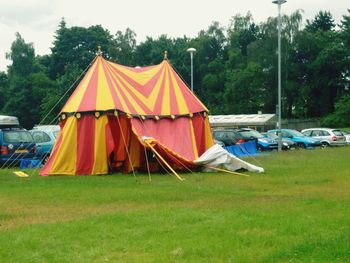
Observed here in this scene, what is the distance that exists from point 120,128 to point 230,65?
172 ft

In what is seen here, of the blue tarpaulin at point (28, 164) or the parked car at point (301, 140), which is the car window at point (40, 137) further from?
the parked car at point (301, 140)

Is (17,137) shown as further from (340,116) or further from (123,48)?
(123,48)

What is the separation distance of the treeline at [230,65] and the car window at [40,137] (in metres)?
36.1

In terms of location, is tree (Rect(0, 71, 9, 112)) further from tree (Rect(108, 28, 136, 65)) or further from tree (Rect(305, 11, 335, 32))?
tree (Rect(305, 11, 335, 32))

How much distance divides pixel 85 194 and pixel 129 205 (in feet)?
7.13

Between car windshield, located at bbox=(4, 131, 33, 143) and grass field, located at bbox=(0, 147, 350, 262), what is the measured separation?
504cm

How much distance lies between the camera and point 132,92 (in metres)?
21.2

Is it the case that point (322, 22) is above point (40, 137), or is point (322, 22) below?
above

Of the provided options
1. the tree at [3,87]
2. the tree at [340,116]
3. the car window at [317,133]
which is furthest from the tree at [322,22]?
the tree at [3,87]

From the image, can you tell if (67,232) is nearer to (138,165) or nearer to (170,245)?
(170,245)

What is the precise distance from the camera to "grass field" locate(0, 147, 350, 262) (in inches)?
292

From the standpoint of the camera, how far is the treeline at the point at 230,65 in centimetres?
6297

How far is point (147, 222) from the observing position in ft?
31.8

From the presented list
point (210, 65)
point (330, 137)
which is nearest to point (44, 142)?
point (330, 137)
